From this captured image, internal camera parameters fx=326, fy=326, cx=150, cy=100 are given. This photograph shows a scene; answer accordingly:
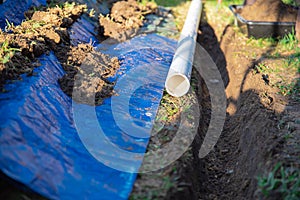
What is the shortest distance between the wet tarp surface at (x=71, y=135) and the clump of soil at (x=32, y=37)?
0.42 feet

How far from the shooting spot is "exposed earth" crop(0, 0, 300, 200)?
2.87 metres

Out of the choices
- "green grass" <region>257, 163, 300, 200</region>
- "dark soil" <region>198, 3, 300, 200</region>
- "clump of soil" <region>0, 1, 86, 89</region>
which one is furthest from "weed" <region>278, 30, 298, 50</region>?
"clump of soil" <region>0, 1, 86, 89</region>

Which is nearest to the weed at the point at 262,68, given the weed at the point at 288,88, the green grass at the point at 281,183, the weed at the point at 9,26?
the weed at the point at 288,88

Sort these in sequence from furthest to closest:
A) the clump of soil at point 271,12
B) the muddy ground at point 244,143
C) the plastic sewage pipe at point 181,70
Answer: the clump of soil at point 271,12 < the plastic sewage pipe at point 181,70 < the muddy ground at point 244,143

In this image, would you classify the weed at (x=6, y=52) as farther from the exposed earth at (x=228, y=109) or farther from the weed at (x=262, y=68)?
the weed at (x=262, y=68)

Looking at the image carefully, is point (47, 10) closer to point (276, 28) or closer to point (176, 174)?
point (176, 174)

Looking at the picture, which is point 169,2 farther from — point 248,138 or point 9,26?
point 248,138

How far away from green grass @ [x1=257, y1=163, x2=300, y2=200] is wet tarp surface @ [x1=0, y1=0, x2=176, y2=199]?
1.14m

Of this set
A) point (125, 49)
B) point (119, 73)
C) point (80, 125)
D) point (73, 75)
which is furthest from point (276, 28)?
point (80, 125)

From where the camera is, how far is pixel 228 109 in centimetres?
492

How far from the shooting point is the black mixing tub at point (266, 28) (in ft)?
19.4

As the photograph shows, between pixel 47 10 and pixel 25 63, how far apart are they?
1693 millimetres

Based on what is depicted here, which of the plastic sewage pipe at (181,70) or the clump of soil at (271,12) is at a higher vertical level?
the plastic sewage pipe at (181,70)

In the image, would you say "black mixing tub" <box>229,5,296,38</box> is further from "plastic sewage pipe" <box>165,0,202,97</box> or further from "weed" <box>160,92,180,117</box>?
"weed" <box>160,92,180,117</box>
